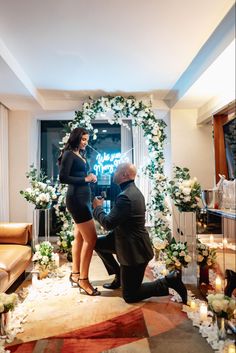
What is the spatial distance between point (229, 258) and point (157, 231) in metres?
1.77

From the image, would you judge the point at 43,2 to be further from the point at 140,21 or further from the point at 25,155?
the point at 25,155

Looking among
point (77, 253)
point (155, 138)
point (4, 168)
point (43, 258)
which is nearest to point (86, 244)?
point (77, 253)

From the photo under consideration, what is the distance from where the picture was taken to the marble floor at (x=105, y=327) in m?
1.99

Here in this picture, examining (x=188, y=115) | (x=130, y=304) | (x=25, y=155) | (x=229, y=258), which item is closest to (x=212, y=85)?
(x=188, y=115)

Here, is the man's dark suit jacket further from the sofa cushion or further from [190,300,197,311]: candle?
the sofa cushion

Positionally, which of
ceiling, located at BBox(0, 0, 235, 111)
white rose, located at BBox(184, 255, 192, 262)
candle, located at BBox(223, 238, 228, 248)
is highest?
ceiling, located at BBox(0, 0, 235, 111)

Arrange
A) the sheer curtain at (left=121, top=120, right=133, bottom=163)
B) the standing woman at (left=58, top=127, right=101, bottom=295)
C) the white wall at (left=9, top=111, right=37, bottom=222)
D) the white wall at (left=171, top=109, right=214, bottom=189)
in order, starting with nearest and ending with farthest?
1. the standing woman at (left=58, top=127, right=101, bottom=295)
2. the white wall at (left=171, top=109, right=214, bottom=189)
3. the white wall at (left=9, top=111, right=37, bottom=222)
4. the sheer curtain at (left=121, top=120, right=133, bottom=163)

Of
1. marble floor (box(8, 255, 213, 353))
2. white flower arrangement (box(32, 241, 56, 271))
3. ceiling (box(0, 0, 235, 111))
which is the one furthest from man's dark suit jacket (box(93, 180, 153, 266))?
ceiling (box(0, 0, 235, 111))

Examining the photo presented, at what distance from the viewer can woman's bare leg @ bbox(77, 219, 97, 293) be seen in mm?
2865

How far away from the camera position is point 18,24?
2373 millimetres

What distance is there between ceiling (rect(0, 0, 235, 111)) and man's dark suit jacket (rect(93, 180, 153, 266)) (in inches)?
54.0

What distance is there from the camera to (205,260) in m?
2.98

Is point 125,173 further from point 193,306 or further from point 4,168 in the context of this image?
point 4,168

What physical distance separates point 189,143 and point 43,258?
2539 millimetres
